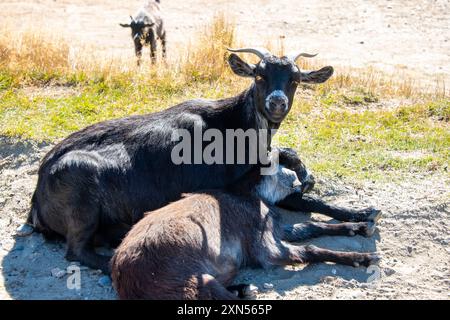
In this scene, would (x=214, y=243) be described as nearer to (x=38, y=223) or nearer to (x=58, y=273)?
(x=58, y=273)

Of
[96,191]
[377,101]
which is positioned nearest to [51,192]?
[96,191]

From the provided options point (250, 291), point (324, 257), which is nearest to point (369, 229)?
point (324, 257)

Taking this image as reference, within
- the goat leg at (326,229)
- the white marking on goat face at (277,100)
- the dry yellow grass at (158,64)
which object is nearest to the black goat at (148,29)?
the dry yellow grass at (158,64)

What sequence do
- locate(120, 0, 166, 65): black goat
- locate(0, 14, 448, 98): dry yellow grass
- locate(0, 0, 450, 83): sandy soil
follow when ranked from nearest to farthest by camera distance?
locate(0, 14, 448, 98): dry yellow grass → locate(120, 0, 166, 65): black goat → locate(0, 0, 450, 83): sandy soil

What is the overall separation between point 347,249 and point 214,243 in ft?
4.93

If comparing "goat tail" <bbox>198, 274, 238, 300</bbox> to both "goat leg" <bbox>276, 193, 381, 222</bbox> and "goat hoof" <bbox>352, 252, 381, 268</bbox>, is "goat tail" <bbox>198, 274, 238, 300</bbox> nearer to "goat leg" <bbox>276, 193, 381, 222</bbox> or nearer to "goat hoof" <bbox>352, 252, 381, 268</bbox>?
"goat hoof" <bbox>352, 252, 381, 268</bbox>

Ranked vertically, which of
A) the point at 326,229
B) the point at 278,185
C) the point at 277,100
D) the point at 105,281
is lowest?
the point at 105,281

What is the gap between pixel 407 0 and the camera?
20188 mm

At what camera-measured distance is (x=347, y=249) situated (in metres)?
6.88

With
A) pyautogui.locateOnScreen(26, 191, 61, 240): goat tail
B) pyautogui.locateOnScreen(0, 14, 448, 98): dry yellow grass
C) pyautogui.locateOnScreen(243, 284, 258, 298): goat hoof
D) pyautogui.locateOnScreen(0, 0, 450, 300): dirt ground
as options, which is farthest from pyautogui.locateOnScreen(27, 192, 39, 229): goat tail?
pyautogui.locateOnScreen(0, 14, 448, 98): dry yellow grass

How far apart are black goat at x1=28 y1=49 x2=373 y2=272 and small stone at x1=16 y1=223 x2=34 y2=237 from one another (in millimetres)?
116

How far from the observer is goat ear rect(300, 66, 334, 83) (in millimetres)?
7688

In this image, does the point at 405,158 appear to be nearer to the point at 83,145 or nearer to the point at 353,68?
the point at 83,145

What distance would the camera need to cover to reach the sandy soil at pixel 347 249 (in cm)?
614
